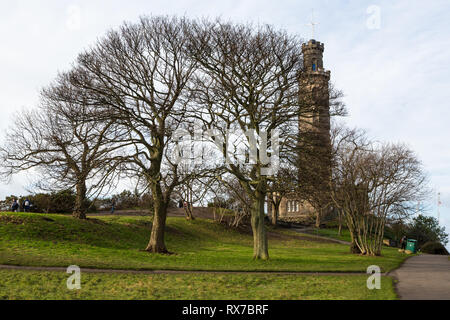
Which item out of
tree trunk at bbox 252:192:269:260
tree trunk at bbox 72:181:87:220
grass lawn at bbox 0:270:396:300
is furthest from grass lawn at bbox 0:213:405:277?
grass lawn at bbox 0:270:396:300

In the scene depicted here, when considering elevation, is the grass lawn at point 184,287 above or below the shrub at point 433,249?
above

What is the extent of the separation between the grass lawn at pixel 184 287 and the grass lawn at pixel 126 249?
2.99 metres

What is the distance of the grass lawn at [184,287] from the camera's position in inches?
466

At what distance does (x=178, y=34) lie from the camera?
24.9 m

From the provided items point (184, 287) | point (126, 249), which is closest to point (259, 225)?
point (126, 249)

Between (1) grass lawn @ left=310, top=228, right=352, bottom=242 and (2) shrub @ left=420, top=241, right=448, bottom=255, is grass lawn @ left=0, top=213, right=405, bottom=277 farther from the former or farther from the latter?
(2) shrub @ left=420, top=241, right=448, bottom=255

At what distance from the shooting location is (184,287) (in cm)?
1348

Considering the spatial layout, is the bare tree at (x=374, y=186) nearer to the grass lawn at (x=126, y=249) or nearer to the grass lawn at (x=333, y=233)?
the grass lawn at (x=126, y=249)

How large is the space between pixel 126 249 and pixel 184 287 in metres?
15.0

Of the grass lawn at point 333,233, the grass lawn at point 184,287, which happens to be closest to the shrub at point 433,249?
the grass lawn at point 333,233

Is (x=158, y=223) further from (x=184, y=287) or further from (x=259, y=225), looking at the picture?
(x=184, y=287)

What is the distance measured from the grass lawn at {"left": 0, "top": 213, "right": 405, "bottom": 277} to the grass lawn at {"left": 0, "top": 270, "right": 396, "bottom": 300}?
118 inches
